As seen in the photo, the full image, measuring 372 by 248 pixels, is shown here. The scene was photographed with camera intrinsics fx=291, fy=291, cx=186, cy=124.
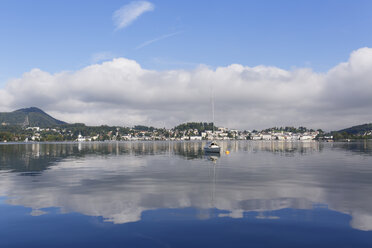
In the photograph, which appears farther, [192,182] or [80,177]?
[80,177]

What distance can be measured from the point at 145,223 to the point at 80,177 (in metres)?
23.5

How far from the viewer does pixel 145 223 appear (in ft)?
59.3

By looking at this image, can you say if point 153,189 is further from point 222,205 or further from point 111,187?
point 222,205

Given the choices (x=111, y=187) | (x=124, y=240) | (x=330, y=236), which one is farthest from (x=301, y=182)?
(x=124, y=240)

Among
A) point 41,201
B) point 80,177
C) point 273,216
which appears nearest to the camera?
point 273,216

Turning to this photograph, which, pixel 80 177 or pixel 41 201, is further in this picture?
pixel 80 177

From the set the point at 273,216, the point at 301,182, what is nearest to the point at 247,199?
the point at 273,216

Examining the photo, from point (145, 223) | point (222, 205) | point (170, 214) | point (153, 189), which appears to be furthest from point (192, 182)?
point (145, 223)

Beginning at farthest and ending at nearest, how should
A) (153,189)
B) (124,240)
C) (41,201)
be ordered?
(153,189)
(41,201)
(124,240)

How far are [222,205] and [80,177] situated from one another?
23.1 metres

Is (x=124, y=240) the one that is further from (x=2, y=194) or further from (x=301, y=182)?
(x=301, y=182)

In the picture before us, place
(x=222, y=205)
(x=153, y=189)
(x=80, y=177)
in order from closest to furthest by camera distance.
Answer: (x=222, y=205) → (x=153, y=189) → (x=80, y=177)

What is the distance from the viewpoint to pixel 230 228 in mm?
17047

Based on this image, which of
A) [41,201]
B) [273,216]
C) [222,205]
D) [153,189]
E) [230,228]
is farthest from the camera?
[153,189]
